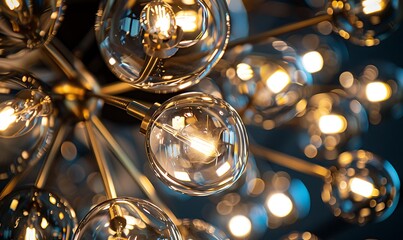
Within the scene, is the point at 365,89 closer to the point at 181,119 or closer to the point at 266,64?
the point at 266,64

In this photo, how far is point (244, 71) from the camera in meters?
0.95

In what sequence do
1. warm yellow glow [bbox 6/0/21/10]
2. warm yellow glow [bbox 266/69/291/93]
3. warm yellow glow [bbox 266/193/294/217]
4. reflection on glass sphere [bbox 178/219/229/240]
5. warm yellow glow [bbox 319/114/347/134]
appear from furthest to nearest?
warm yellow glow [bbox 266/193/294/217], warm yellow glow [bbox 319/114/347/134], warm yellow glow [bbox 266/69/291/93], reflection on glass sphere [bbox 178/219/229/240], warm yellow glow [bbox 6/0/21/10]

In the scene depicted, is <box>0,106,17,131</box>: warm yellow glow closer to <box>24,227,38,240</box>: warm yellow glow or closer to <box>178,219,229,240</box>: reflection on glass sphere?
<box>24,227,38,240</box>: warm yellow glow

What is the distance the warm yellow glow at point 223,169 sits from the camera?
2.02 ft

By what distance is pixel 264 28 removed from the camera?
2.08 metres

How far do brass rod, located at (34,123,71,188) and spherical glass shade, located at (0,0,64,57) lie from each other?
200 mm

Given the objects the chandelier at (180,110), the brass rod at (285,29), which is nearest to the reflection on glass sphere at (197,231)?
the chandelier at (180,110)

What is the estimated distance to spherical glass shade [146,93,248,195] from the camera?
2.02ft

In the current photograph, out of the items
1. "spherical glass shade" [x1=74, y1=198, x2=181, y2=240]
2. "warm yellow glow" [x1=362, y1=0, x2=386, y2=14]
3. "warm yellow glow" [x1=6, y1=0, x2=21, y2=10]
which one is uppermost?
"warm yellow glow" [x1=6, y1=0, x2=21, y2=10]

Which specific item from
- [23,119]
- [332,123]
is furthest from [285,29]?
[23,119]

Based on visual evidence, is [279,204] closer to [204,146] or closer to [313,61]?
[313,61]

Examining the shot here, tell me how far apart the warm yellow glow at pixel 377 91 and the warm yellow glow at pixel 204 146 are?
1.94 feet

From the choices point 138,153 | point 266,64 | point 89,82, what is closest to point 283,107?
point 266,64

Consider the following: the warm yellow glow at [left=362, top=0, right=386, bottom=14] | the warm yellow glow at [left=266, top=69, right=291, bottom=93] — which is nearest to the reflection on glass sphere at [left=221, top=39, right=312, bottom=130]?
the warm yellow glow at [left=266, top=69, right=291, bottom=93]
